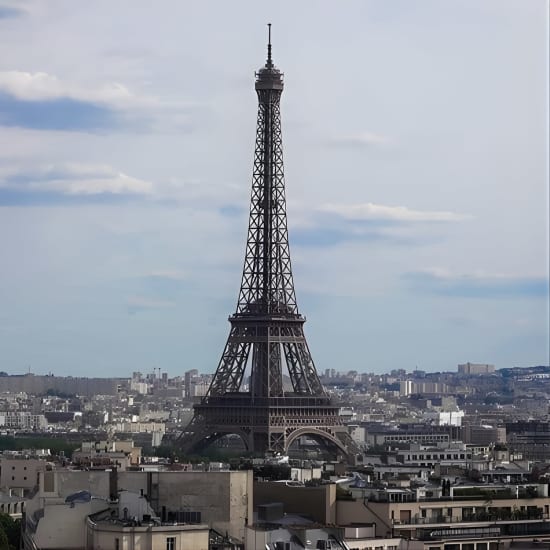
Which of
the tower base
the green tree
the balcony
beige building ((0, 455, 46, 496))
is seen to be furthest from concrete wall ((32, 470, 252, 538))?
the tower base

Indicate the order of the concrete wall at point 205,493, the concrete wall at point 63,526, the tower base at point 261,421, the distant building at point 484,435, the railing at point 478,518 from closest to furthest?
the concrete wall at point 63,526 < the concrete wall at point 205,493 < the railing at point 478,518 < the tower base at point 261,421 < the distant building at point 484,435

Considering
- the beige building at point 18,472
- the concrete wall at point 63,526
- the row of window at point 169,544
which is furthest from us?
the beige building at point 18,472

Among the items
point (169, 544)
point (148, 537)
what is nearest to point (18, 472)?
point (169, 544)

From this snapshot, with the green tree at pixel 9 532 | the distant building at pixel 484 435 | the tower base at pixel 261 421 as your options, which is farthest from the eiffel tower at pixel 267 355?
the green tree at pixel 9 532

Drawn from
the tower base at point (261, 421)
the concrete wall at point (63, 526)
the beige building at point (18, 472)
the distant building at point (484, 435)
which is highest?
the distant building at point (484, 435)

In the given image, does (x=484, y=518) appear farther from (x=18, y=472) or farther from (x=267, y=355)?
(x=267, y=355)

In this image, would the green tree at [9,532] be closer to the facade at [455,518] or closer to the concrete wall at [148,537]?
the facade at [455,518]
